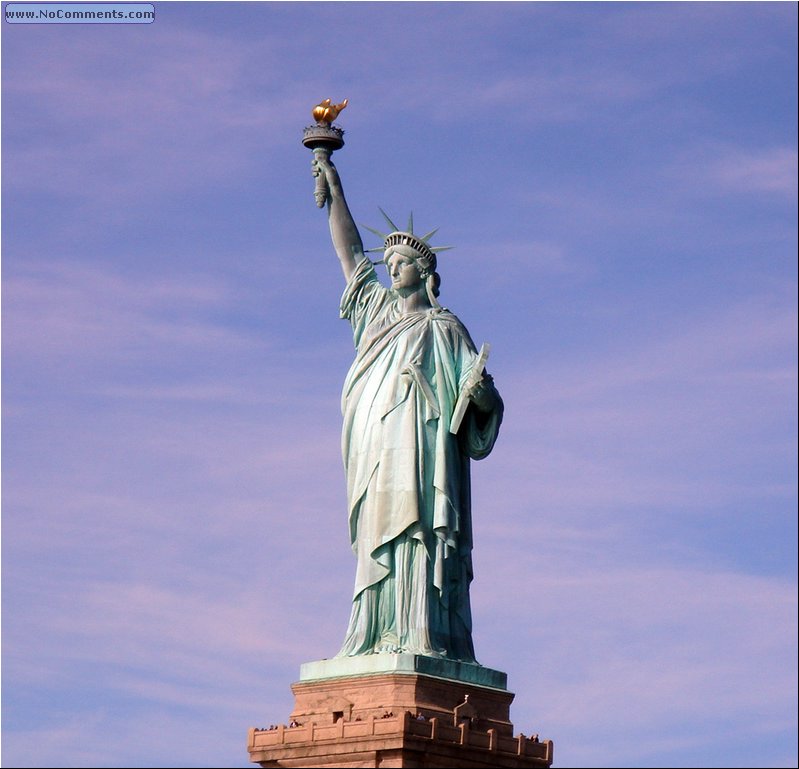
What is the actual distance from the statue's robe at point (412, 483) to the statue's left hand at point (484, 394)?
204 millimetres

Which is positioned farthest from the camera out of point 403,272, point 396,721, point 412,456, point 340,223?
point 340,223

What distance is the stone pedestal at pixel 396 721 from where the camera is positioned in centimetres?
3250

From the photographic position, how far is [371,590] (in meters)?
34.5

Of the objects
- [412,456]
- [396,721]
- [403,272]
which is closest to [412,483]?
[412,456]

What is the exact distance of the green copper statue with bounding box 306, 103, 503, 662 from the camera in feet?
112

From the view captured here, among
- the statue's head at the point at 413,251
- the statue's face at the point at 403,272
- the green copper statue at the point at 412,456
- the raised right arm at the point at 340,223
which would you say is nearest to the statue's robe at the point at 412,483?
the green copper statue at the point at 412,456

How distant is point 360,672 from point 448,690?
4.25 feet

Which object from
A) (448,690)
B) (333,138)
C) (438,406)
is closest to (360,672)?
(448,690)

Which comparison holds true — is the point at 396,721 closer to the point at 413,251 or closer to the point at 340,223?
the point at 413,251

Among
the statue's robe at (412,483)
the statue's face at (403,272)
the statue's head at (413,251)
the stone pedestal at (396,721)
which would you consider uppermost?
the statue's head at (413,251)

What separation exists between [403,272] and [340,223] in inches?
61.0

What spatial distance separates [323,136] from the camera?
37156 mm

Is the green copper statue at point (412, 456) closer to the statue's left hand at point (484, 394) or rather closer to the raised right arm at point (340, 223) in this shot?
the statue's left hand at point (484, 394)

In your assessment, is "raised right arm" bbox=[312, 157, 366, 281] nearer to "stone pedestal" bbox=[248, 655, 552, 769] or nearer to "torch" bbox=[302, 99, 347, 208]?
"torch" bbox=[302, 99, 347, 208]
